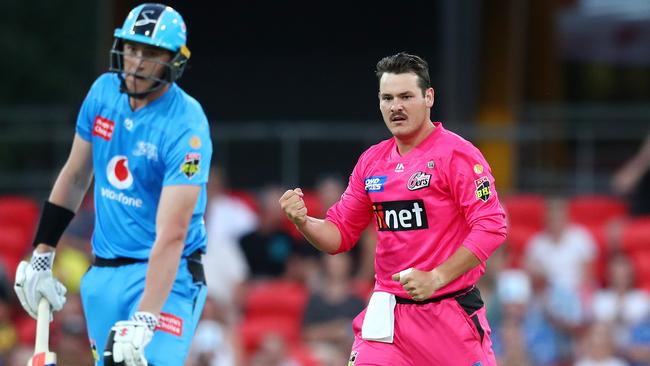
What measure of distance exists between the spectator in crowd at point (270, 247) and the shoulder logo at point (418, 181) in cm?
632

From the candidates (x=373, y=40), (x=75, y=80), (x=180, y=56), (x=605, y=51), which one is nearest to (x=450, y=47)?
(x=373, y=40)

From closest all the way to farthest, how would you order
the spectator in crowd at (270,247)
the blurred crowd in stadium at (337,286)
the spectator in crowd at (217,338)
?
1. the spectator in crowd at (217,338)
2. the blurred crowd in stadium at (337,286)
3. the spectator in crowd at (270,247)

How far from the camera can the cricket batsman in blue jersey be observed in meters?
6.06

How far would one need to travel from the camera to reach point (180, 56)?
6246mm

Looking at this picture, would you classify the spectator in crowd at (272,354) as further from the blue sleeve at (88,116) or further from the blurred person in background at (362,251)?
the blue sleeve at (88,116)

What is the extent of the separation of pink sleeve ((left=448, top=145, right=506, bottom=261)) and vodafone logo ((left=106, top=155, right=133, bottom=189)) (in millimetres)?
1603

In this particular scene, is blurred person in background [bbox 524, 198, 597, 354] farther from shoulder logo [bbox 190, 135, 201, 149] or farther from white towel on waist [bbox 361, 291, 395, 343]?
shoulder logo [bbox 190, 135, 201, 149]

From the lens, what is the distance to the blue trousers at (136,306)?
605 centimetres

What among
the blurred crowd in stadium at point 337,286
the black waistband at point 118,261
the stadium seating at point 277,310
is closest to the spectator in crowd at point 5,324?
the blurred crowd in stadium at point 337,286

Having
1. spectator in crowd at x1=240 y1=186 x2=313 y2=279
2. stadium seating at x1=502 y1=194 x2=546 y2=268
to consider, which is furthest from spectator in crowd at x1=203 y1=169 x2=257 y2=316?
stadium seating at x1=502 y1=194 x2=546 y2=268

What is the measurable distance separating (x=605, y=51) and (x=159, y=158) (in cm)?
1330

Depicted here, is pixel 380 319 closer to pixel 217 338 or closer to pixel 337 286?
pixel 217 338

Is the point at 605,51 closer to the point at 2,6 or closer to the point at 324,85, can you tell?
the point at 324,85

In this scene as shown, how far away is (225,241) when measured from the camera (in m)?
12.1
